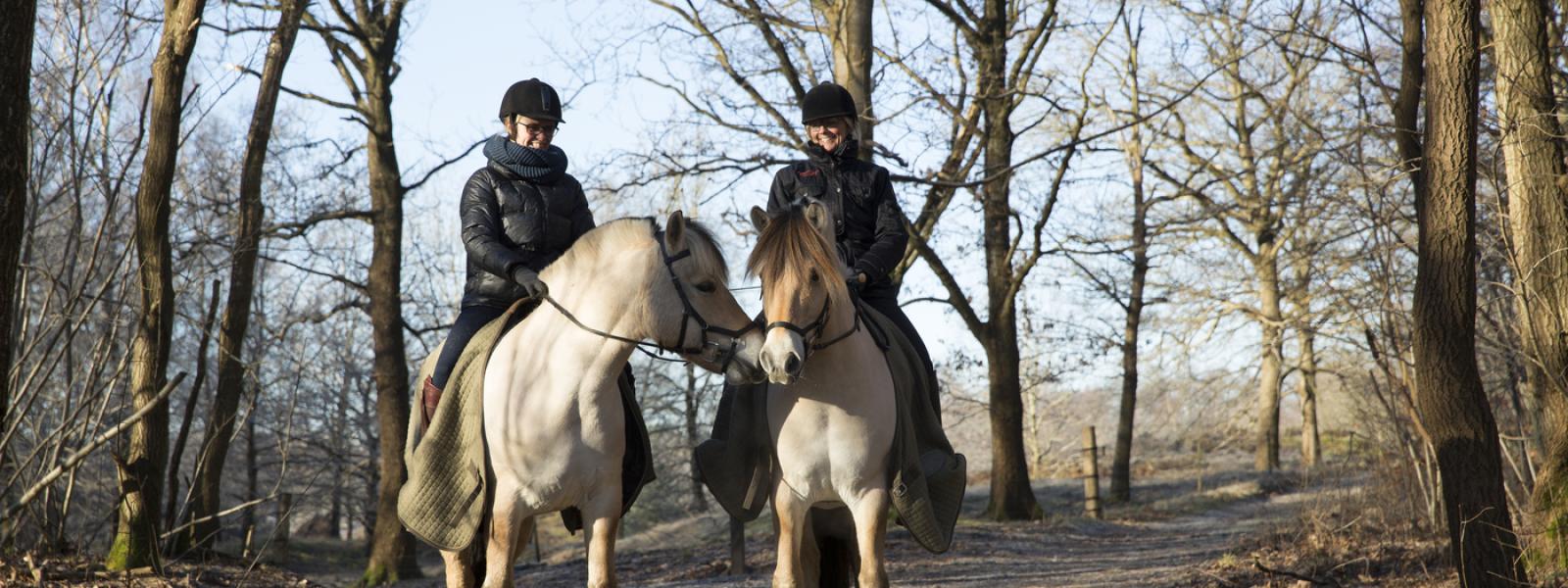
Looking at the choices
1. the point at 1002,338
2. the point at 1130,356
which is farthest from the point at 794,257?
the point at 1130,356

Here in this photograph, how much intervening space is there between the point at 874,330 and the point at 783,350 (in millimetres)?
1117

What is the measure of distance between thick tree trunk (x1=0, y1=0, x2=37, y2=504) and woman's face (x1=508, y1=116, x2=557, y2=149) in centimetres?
209

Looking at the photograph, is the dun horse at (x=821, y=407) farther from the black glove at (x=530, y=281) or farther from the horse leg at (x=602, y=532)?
the black glove at (x=530, y=281)

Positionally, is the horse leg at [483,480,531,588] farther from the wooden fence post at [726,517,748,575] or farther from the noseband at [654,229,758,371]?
the wooden fence post at [726,517,748,575]

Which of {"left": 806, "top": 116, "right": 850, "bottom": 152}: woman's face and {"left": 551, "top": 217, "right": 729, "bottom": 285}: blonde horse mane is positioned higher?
{"left": 806, "top": 116, "right": 850, "bottom": 152}: woman's face

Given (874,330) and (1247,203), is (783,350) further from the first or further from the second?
(1247,203)

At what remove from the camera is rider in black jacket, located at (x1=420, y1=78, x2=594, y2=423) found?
245 inches

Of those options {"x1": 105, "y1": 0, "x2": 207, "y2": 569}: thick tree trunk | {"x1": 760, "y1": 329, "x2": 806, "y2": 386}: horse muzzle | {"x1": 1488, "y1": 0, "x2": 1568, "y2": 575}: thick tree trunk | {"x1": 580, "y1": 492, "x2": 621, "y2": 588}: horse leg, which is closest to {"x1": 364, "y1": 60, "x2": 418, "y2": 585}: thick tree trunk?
{"x1": 105, "y1": 0, "x2": 207, "y2": 569}: thick tree trunk

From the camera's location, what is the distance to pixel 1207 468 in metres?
30.0

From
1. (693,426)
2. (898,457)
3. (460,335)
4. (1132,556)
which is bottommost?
(1132,556)

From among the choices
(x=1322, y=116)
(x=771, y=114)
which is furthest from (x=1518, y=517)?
(x=1322, y=116)

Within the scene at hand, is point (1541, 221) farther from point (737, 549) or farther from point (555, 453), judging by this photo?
point (737, 549)

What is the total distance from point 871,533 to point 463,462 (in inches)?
69.4

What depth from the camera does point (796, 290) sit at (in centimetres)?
548
